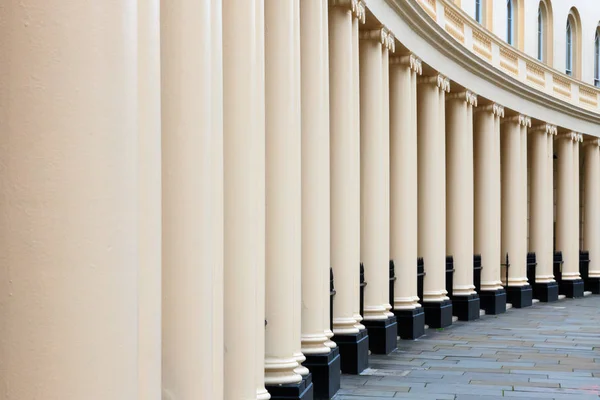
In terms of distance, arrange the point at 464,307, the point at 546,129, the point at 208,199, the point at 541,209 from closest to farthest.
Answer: the point at 208,199
the point at 464,307
the point at 546,129
the point at 541,209

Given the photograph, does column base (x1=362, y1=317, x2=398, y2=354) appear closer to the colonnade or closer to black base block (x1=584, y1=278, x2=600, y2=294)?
the colonnade

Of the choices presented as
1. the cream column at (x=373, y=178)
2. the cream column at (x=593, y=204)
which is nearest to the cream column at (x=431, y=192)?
the cream column at (x=373, y=178)

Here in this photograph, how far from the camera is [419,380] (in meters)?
12.9

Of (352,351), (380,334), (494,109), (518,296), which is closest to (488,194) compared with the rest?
(494,109)

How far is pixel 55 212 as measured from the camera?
9.57 feet

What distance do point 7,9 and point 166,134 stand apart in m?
2.94

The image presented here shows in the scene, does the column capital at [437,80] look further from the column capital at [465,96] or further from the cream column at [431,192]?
the column capital at [465,96]

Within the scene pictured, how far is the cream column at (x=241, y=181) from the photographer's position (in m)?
7.57

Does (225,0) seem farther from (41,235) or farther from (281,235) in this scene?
(41,235)

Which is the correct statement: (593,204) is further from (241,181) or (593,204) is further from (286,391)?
(241,181)

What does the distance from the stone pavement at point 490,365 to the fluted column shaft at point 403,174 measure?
1.67m

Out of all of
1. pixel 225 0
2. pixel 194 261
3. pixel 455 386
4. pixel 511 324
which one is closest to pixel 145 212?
pixel 194 261

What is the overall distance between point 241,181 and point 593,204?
27740 mm

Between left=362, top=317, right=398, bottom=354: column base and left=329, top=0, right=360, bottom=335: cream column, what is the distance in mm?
1843
